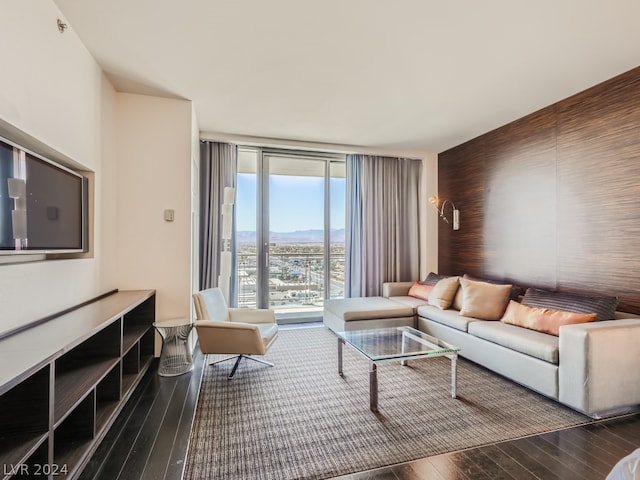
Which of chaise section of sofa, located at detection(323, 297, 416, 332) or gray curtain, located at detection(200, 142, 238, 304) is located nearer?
chaise section of sofa, located at detection(323, 297, 416, 332)

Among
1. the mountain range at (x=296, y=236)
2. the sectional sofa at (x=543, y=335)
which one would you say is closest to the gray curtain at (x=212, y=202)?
the mountain range at (x=296, y=236)

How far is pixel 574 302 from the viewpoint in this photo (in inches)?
104

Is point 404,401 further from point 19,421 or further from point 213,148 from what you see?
point 213,148

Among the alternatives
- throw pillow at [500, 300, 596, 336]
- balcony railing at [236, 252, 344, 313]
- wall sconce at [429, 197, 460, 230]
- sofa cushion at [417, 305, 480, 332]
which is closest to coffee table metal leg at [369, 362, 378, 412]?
sofa cushion at [417, 305, 480, 332]

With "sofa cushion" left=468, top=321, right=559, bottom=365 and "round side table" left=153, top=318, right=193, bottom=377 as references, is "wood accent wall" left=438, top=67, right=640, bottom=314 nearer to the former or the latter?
"sofa cushion" left=468, top=321, right=559, bottom=365

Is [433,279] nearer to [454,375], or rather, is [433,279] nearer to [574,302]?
[574,302]

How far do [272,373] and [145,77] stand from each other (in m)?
2.91

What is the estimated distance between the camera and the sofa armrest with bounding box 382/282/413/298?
460 centimetres

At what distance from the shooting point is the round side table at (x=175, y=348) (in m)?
2.80

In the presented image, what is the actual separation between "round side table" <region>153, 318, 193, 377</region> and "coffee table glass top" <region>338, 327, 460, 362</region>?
1474 millimetres

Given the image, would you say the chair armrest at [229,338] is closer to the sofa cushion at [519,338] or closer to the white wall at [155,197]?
the white wall at [155,197]

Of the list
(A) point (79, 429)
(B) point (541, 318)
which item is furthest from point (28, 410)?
(B) point (541, 318)

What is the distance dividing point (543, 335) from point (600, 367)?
501mm

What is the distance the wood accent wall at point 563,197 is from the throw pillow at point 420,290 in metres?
0.66
